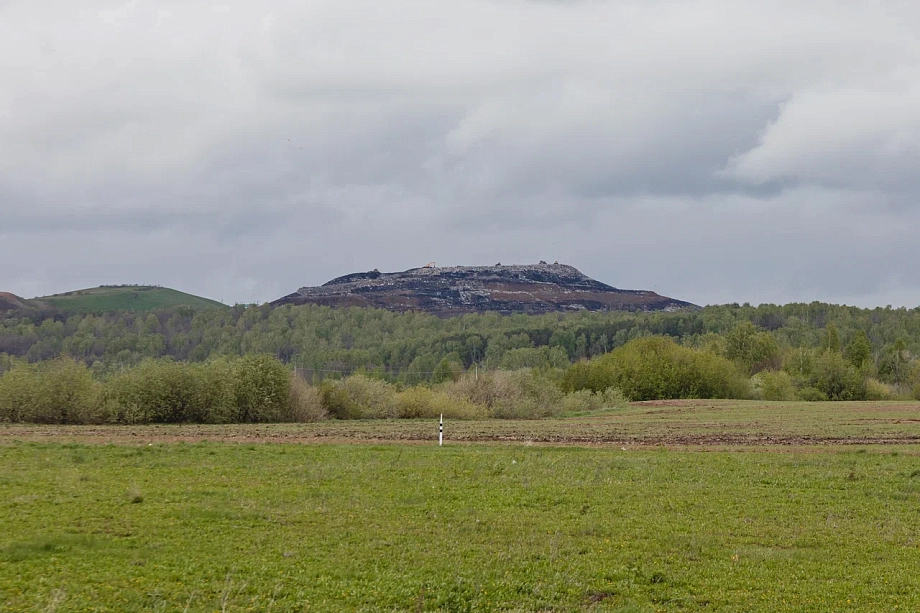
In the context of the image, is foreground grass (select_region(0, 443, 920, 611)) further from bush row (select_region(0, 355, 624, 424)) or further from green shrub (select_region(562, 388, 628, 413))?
green shrub (select_region(562, 388, 628, 413))

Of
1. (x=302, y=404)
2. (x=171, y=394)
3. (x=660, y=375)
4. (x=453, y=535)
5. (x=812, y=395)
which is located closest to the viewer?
(x=453, y=535)

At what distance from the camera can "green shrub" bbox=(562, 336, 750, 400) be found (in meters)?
109

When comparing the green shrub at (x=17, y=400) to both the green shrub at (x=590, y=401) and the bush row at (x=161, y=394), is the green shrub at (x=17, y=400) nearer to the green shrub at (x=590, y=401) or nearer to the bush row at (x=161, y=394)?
the bush row at (x=161, y=394)

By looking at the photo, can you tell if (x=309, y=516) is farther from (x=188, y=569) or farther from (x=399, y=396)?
(x=399, y=396)

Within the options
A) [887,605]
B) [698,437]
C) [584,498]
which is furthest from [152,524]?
[698,437]

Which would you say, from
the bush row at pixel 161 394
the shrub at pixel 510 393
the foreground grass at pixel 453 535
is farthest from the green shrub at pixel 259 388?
the foreground grass at pixel 453 535

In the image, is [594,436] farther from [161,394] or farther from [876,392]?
[876,392]

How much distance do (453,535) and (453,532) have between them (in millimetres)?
298

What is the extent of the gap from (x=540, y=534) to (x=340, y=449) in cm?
1759

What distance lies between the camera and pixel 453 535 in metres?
16.9

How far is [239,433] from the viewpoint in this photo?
144ft

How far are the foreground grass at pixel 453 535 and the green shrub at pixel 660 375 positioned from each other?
267ft

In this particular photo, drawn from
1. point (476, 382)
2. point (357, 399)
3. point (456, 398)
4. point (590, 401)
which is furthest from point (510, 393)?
point (590, 401)

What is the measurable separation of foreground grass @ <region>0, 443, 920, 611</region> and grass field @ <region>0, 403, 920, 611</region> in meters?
0.06
